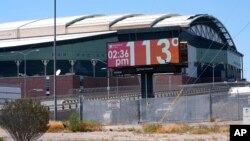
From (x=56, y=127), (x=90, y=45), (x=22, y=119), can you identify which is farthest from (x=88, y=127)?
(x=90, y=45)

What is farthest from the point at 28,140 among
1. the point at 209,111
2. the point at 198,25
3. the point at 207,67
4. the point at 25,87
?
the point at 198,25

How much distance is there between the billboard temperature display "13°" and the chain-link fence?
10.2 metres

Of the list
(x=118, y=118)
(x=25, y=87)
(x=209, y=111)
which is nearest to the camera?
(x=209, y=111)

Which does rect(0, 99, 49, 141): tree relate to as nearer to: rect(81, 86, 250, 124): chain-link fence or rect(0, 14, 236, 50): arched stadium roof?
rect(81, 86, 250, 124): chain-link fence

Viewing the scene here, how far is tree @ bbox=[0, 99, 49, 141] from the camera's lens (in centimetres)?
1945

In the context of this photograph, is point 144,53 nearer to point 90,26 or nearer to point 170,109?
point 170,109

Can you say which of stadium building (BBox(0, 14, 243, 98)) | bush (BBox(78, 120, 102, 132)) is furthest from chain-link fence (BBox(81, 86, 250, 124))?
stadium building (BBox(0, 14, 243, 98))

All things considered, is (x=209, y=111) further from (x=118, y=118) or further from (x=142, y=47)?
(x=142, y=47)

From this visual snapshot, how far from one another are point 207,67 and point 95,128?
10245 centimetres

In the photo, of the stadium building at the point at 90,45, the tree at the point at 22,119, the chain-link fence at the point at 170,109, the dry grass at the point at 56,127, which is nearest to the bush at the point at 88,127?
the dry grass at the point at 56,127

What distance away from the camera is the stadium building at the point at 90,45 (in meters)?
125

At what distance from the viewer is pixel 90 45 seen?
132 m

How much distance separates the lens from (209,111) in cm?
4075

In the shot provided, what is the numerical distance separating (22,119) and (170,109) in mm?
23559
